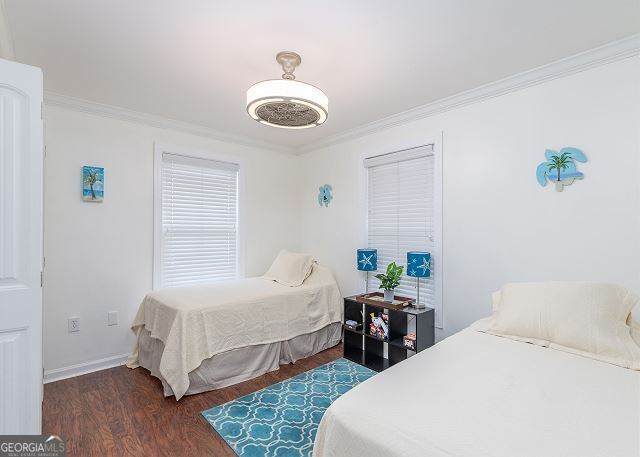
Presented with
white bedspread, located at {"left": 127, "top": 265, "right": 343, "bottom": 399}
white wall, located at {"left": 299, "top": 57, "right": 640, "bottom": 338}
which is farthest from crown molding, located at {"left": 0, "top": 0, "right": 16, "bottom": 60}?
white wall, located at {"left": 299, "top": 57, "right": 640, "bottom": 338}

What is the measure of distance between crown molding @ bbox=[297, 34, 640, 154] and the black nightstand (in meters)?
1.85

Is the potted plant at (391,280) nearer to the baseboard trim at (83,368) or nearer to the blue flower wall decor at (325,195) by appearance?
the blue flower wall decor at (325,195)

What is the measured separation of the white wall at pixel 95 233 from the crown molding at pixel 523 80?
2.24 metres

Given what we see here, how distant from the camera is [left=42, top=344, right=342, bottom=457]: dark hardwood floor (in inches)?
76.7

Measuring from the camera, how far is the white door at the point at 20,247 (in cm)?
141

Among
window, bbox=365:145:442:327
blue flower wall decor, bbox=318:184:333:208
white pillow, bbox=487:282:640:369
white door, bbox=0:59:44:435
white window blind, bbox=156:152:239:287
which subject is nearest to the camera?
white door, bbox=0:59:44:435

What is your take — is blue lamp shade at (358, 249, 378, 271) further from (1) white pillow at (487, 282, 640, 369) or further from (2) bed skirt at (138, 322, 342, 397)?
(1) white pillow at (487, 282, 640, 369)

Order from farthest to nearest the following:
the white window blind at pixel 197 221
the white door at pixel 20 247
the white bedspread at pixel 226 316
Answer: the white window blind at pixel 197 221, the white bedspread at pixel 226 316, the white door at pixel 20 247

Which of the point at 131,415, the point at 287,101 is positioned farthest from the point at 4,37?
the point at 131,415

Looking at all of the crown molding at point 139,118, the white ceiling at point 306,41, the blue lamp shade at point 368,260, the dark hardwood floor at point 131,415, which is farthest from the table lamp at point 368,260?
the crown molding at point 139,118

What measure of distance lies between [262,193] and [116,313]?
2106 mm

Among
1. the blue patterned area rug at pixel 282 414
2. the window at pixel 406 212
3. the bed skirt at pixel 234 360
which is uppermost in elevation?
the window at pixel 406 212

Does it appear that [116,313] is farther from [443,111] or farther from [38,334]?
[443,111]

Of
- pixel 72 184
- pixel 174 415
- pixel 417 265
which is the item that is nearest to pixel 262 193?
pixel 72 184
